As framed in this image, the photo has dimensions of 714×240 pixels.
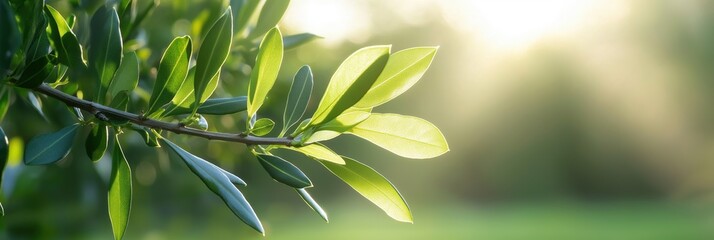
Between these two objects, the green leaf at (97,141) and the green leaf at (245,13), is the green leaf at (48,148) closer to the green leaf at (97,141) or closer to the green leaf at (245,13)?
the green leaf at (97,141)

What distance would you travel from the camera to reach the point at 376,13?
15.6 m

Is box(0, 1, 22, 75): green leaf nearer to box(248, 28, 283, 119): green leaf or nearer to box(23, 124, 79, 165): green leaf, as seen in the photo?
box(23, 124, 79, 165): green leaf

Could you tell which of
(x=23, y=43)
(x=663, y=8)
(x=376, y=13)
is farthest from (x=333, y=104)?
(x=376, y=13)

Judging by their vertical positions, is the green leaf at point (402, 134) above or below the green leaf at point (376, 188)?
above

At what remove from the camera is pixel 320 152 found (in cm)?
55

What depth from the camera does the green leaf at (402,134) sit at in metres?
0.53

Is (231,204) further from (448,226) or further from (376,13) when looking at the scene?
(376,13)

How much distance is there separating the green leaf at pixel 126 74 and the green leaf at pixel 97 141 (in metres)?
0.03

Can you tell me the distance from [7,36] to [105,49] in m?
0.07

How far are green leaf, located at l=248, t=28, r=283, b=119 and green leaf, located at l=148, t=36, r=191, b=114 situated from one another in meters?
0.05

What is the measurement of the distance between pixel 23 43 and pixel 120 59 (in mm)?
75

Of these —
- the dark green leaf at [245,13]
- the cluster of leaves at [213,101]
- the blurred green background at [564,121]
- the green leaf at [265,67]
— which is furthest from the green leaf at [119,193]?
the blurred green background at [564,121]

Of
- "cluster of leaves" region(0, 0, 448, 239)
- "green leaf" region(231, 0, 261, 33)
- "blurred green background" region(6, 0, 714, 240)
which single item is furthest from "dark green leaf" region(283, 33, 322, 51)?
"blurred green background" region(6, 0, 714, 240)

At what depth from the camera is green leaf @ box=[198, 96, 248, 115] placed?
23.3 inches
